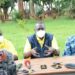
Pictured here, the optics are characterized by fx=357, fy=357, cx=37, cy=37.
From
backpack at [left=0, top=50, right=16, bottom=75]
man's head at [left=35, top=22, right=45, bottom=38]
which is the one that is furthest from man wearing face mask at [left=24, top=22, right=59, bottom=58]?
backpack at [left=0, top=50, right=16, bottom=75]

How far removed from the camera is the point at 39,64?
4.60 m

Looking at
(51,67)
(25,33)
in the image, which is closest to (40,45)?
(51,67)

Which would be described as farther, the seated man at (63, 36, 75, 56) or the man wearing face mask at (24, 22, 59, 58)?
the seated man at (63, 36, 75, 56)

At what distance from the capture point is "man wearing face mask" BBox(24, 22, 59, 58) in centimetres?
535

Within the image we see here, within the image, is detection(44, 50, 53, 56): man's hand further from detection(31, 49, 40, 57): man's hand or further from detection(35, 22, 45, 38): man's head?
detection(35, 22, 45, 38): man's head

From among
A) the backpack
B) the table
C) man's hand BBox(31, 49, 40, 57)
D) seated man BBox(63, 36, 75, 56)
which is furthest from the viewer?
seated man BBox(63, 36, 75, 56)

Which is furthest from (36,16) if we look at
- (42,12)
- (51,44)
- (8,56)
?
(8,56)

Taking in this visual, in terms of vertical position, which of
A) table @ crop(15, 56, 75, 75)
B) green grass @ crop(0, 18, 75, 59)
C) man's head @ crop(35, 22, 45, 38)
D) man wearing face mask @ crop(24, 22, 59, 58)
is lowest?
green grass @ crop(0, 18, 75, 59)

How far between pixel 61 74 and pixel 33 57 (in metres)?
1.15

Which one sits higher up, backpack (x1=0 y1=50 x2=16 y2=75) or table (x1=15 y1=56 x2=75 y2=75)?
backpack (x1=0 y1=50 x2=16 y2=75)

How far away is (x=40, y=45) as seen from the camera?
5.46 meters

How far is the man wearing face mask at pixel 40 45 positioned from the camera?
17.5 feet

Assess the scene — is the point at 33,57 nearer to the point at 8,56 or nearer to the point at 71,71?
the point at 71,71

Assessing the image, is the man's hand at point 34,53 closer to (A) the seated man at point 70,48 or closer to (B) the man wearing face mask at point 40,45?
(B) the man wearing face mask at point 40,45
